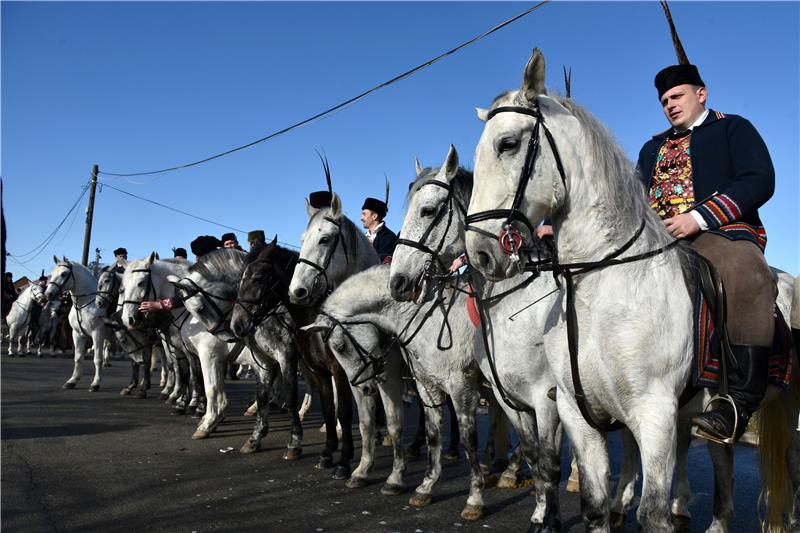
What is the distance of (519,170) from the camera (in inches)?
111

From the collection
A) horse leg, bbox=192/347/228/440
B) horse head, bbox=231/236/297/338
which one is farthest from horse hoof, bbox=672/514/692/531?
horse leg, bbox=192/347/228/440

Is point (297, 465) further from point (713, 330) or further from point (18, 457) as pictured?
point (713, 330)

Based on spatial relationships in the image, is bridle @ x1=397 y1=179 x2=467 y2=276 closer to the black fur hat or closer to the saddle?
the saddle

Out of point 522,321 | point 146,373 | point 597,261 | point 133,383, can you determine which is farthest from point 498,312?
point 133,383

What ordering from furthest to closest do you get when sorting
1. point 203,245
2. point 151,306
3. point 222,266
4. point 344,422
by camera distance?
point 203,245, point 151,306, point 222,266, point 344,422

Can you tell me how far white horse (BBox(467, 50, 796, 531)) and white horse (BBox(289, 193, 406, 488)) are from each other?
3.39 m

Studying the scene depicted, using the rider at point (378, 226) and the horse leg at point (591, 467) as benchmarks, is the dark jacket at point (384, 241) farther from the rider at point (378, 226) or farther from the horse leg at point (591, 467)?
the horse leg at point (591, 467)

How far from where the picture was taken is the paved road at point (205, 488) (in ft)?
16.8

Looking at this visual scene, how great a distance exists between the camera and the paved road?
5113mm

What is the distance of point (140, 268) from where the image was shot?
11.5 meters

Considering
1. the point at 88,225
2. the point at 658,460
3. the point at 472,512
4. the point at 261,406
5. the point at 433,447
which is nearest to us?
the point at 658,460

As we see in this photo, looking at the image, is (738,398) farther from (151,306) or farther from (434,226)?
(151,306)

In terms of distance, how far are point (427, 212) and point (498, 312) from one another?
1096 mm

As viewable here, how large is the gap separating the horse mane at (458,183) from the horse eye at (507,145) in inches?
95.0
